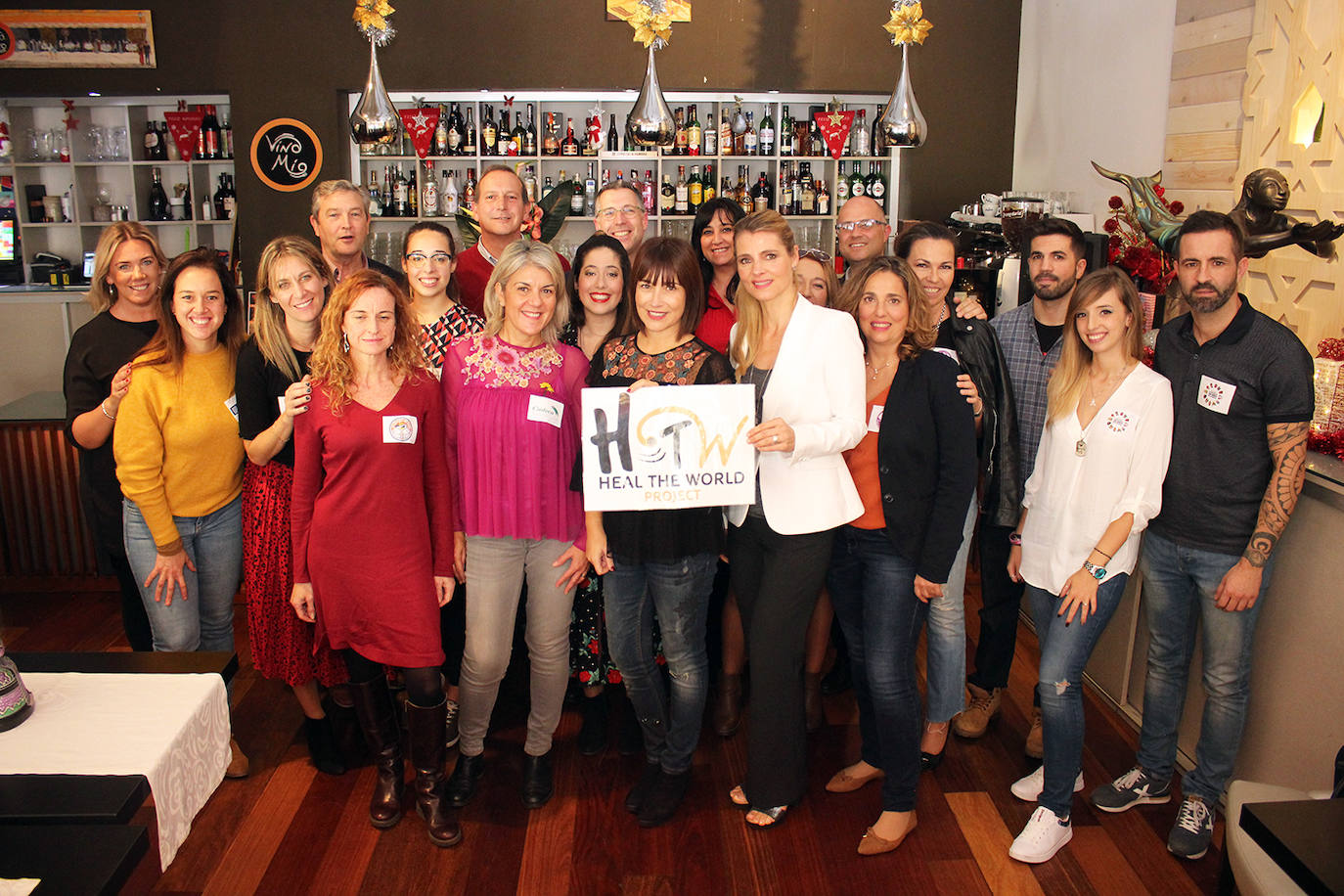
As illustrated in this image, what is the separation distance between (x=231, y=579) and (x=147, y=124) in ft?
17.5

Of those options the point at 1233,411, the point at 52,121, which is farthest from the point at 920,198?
the point at 52,121

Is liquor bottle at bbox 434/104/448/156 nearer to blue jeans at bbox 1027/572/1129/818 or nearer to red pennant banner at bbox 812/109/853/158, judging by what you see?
red pennant banner at bbox 812/109/853/158

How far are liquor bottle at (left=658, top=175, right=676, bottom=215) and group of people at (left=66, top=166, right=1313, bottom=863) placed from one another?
3.64 meters

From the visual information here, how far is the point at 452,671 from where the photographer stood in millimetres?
3188

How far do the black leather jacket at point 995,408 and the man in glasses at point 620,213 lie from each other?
1.17m

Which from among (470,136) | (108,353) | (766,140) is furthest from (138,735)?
(766,140)

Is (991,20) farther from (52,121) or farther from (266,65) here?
(52,121)

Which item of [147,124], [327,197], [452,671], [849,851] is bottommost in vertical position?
[849,851]

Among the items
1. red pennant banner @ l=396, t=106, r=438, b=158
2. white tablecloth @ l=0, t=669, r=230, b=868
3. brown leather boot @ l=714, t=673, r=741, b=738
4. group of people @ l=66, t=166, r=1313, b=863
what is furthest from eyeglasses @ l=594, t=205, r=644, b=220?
red pennant banner @ l=396, t=106, r=438, b=158

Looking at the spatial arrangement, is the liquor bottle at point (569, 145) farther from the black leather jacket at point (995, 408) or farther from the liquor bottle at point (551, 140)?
the black leather jacket at point (995, 408)

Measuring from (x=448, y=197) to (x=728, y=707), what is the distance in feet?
14.5

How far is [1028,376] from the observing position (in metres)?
3.00

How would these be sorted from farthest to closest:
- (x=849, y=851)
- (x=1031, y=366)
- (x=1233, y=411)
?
(x=1031, y=366), (x=849, y=851), (x=1233, y=411)

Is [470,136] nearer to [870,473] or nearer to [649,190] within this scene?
[649,190]
